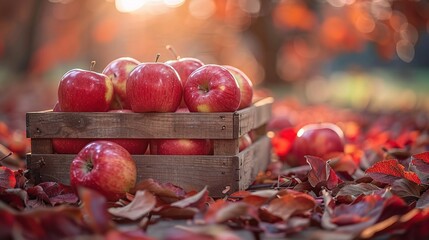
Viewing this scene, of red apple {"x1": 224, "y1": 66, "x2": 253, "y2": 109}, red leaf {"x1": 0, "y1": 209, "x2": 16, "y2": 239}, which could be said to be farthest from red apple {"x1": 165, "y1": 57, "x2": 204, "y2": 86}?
red leaf {"x1": 0, "y1": 209, "x2": 16, "y2": 239}

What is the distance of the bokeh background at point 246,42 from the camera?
37.5 feet

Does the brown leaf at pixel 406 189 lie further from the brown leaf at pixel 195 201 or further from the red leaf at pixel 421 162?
the brown leaf at pixel 195 201

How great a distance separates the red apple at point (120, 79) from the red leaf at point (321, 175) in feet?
3.08

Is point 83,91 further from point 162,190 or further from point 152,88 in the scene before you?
point 162,190

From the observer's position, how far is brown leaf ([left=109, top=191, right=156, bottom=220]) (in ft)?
7.36

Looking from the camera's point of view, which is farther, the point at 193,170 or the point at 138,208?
the point at 193,170

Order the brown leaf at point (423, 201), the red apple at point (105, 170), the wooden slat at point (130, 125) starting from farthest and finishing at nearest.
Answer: the wooden slat at point (130, 125) → the red apple at point (105, 170) → the brown leaf at point (423, 201)

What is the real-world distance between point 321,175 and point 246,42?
18.2 metres

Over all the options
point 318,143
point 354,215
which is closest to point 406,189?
point 354,215

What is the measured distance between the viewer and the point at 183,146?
9.43ft

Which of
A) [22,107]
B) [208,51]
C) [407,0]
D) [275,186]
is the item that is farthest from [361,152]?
[208,51]

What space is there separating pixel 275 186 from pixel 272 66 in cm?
918

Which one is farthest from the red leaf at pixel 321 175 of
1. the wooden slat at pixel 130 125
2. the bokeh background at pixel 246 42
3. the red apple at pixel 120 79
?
the bokeh background at pixel 246 42

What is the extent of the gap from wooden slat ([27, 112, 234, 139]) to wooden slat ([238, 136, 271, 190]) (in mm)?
194
